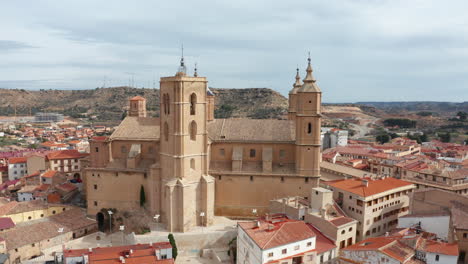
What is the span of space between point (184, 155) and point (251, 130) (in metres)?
8.08

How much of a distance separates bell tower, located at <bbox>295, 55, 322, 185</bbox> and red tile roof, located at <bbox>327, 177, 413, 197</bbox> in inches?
95.3

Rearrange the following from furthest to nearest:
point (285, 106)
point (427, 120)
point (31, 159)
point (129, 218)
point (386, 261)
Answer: point (427, 120) < point (285, 106) < point (31, 159) < point (129, 218) < point (386, 261)

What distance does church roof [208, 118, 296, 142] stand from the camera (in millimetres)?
35125

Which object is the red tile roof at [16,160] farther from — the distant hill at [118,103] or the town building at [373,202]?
the distant hill at [118,103]

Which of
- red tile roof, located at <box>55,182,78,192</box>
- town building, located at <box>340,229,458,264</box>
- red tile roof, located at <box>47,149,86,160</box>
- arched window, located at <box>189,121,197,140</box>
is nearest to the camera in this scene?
town building, located at <box>340,229,458,264</box>

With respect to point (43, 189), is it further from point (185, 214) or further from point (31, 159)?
point (185, 214)

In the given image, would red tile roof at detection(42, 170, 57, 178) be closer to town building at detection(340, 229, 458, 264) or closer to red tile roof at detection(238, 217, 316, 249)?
red tile roof at detection(238, 217, 316, 249)

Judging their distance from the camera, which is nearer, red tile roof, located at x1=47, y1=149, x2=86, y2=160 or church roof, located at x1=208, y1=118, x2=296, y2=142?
church roof, located at x1=208, y1=118, x2=296, y2=142

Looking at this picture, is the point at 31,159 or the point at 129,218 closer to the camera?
the point at 129,218

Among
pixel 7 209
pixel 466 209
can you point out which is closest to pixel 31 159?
pixel 7 209

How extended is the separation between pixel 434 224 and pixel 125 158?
28886mm

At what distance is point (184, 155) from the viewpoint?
102ft

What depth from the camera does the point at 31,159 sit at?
53938mm

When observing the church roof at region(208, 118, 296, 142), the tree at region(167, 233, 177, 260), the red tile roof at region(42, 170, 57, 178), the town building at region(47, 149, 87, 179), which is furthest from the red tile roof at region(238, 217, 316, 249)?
the town building at region(47, 149, 87, 179)
